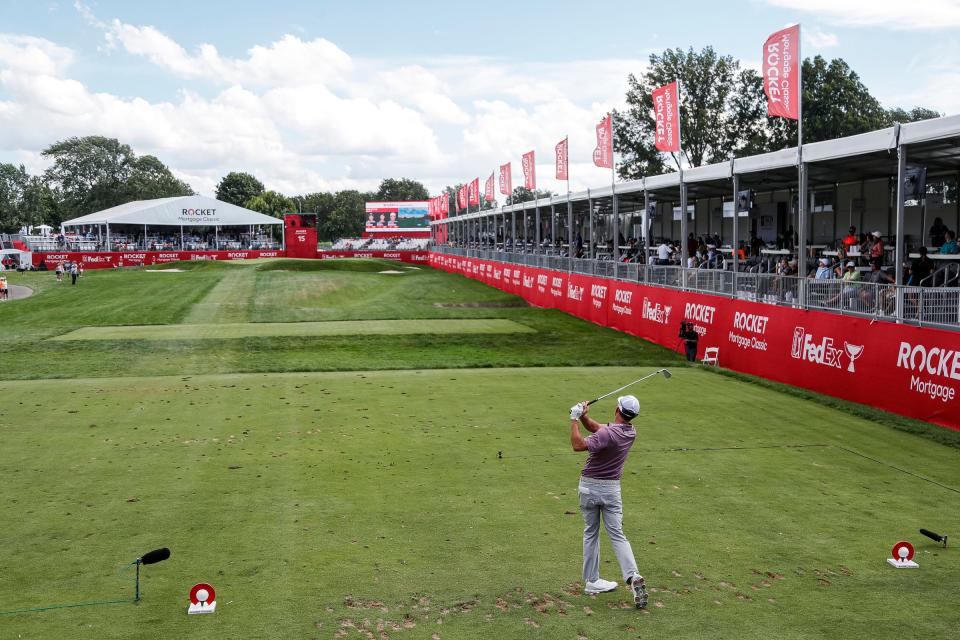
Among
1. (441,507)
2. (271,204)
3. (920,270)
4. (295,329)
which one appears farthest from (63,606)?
(271,204)

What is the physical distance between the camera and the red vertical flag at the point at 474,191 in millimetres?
70375

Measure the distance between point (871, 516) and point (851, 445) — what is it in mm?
4232

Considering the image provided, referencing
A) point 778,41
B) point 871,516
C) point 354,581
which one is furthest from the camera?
point 778,41

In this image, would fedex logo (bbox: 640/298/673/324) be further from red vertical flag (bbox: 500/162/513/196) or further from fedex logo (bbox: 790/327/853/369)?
red vertical flag (bbox: 500/162/513/196)

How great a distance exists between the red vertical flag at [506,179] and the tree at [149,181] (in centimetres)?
10358

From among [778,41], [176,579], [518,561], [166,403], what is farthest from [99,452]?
[778,41]

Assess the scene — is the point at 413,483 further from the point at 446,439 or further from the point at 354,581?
the point at 354,581

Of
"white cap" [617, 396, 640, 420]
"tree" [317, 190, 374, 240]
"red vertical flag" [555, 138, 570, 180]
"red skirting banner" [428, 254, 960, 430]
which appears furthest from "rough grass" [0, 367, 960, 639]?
"tree" [317, 190, 374, 240]

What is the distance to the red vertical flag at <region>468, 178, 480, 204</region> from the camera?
70.4m

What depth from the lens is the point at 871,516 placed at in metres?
10.7

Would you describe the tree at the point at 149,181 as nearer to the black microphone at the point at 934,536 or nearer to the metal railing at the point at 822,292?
the metal railing at the point at 822,292

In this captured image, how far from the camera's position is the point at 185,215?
102812 mm

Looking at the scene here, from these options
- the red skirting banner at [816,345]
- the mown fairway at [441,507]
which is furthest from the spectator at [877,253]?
the mown fairway at [441,507]

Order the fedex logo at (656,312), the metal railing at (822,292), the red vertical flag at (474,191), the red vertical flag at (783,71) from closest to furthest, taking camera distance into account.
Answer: the metal railing at (822,292) → the red vertical flag at (783,71) → the fedex logo at (656,312) → the red vertical flag at (474,191)
